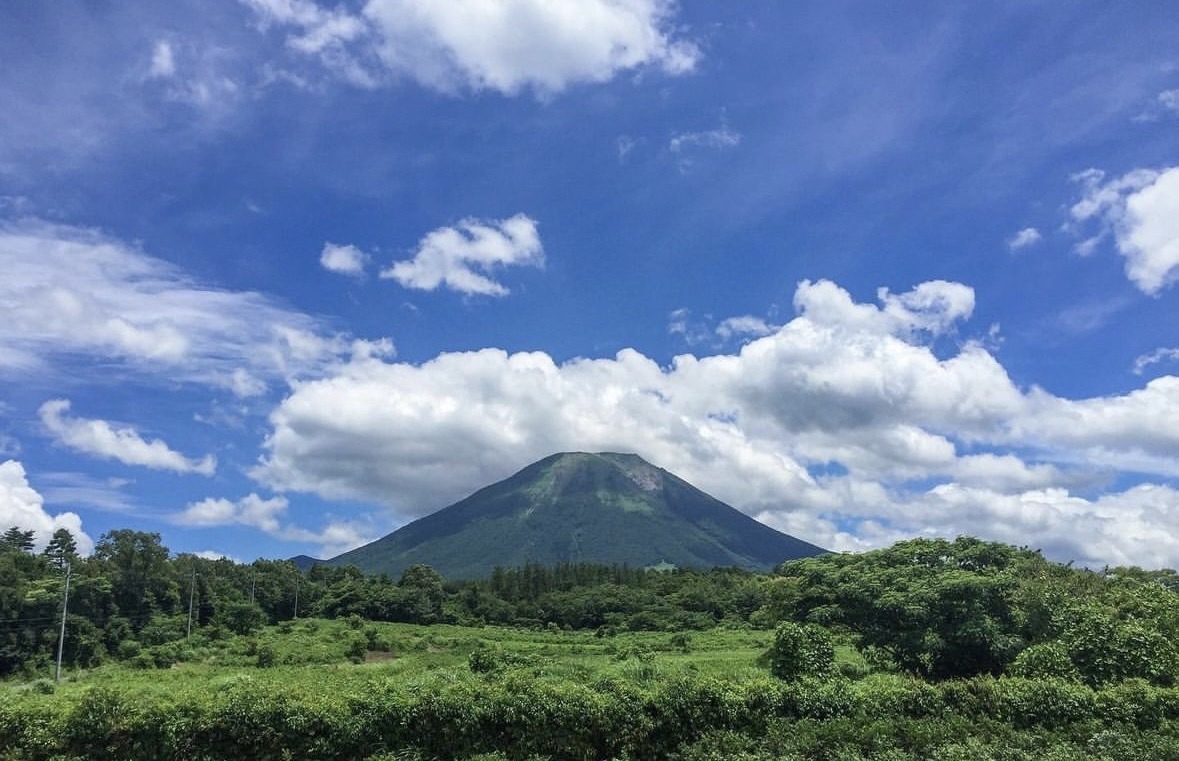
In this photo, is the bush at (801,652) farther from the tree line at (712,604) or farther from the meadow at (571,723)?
the meadow at (571,723)

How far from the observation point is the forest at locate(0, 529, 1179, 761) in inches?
543

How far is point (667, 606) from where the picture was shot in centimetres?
7550

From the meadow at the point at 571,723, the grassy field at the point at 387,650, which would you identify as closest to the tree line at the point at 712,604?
the grassy field at the point at 387,650

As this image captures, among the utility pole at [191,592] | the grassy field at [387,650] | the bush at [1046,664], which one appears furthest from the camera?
the utility pole at [191,592]

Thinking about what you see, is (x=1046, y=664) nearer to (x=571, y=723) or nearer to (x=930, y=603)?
(x=930, y=603)

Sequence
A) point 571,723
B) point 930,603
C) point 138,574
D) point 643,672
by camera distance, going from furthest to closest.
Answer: point 138,574, point 930,603, point 643,672, point 571,723

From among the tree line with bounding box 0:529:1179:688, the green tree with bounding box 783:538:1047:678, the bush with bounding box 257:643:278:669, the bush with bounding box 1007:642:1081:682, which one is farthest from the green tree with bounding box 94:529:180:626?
the bush with bounding box 1007:642:1081:682

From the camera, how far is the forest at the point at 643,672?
543 inches

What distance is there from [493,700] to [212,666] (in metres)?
42.7

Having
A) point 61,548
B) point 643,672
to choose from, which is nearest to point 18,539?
point 61,548

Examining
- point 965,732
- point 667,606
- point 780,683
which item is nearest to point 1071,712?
point 965,732

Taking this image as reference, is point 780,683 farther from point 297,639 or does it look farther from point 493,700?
point 297,639

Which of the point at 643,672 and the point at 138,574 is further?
the point at 138,574

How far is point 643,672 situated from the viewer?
22125mm
